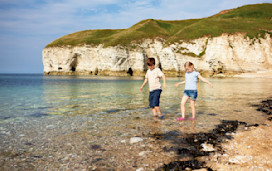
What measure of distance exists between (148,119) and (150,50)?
70.0m

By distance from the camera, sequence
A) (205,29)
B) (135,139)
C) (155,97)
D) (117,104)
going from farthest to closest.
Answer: (205,29), (117,104), (155,97), (135,139)

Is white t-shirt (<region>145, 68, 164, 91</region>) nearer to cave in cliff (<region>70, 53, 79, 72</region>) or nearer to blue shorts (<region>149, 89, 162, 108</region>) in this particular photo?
blue shorts (<region>149, 89, 162, 108</region>)

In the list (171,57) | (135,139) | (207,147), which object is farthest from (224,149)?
(171,57)

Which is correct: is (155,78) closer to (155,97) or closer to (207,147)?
(155,97)

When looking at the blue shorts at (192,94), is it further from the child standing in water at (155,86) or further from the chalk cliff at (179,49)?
the chalk cliff at (179,49)

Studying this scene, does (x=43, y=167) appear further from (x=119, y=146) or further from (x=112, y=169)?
(x=119, y=146)

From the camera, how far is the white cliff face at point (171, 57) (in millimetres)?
52438

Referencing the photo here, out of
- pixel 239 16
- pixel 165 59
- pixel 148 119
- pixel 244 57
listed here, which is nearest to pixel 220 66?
pixel 244 57

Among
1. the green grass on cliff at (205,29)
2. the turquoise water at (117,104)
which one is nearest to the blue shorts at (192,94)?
the turquoise water at (117,104)

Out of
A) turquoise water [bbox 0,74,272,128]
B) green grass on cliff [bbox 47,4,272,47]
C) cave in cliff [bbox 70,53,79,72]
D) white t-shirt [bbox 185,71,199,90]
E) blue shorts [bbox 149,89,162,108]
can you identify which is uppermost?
green grass on cliff [bbox 47,4,272,47]

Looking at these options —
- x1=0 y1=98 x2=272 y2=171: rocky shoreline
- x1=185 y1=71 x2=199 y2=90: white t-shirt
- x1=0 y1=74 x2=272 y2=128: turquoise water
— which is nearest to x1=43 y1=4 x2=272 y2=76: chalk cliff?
x1=0 y1=74 x2=272 y2=128: turquoise water

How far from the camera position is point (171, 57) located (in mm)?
64438

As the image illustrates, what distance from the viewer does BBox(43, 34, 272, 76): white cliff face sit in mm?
52438

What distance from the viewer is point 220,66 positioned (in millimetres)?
56000
